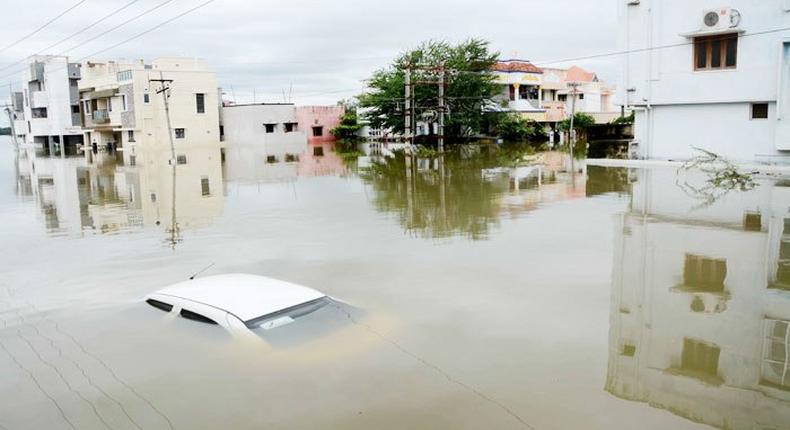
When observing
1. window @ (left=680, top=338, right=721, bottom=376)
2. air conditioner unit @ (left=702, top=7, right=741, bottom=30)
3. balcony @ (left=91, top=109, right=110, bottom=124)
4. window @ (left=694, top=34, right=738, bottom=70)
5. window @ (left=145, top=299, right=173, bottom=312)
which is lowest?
window @ (left=680, top=338, right=721, bottom=376)

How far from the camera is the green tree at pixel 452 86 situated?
182ft

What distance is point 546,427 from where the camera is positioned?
601 cm

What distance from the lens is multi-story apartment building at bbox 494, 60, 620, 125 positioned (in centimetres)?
6178

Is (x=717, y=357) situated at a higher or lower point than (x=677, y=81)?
lower

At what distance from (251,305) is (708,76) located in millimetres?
28247

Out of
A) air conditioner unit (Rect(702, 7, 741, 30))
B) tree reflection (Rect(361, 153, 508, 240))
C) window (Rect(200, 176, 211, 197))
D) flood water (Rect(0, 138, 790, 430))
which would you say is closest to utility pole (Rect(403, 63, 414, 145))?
tree reflection (Rect(361, 153, 508, 240))

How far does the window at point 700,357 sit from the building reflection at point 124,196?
12.9 m

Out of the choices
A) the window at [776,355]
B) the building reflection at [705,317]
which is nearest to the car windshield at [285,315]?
the building reflection at [705,317]

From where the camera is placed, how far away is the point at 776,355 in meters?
7.55

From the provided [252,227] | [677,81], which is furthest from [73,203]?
[677,81]

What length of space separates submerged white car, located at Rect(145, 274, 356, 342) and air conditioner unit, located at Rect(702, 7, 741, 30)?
2659cm

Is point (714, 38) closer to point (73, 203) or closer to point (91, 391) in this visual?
point (73, 203)

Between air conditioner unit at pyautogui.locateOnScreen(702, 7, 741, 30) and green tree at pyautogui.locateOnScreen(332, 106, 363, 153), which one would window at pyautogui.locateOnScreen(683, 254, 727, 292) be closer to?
air conditioner unit at pyautogui.locateOnScreen(702, 7, 741, 30)

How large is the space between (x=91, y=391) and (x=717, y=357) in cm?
702
